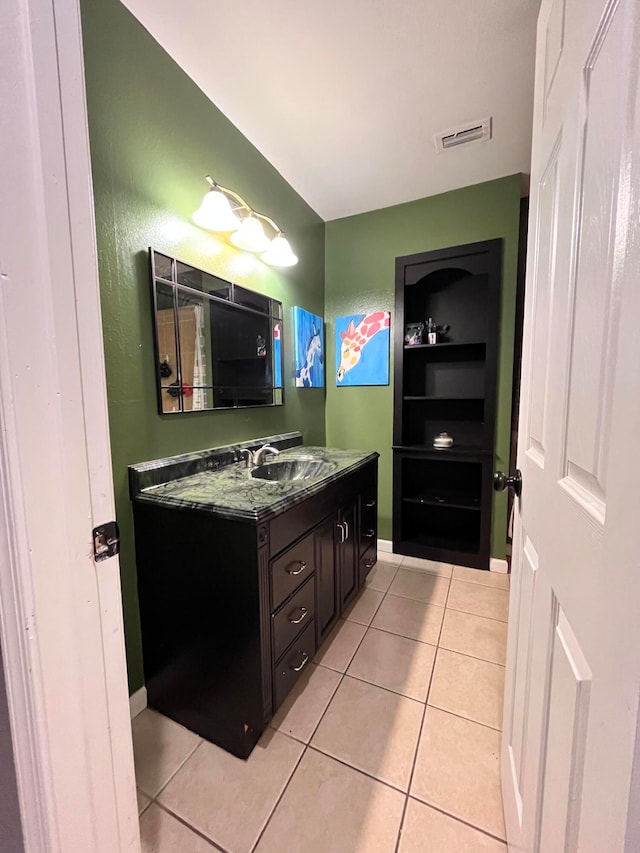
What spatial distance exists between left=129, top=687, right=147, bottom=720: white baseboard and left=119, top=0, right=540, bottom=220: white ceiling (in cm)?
259

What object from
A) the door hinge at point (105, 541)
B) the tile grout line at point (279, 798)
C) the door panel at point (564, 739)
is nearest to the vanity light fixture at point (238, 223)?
the door hinge at point (105, 541)

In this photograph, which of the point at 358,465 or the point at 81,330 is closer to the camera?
the point at 81,330

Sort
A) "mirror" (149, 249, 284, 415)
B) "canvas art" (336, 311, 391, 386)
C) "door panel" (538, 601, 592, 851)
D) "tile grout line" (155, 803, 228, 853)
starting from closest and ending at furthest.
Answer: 1. "door panel" (538, 601, 592, 851)
2. "tile grout line" (155, 803, 228, 853)
3. "mirror" (149, 249, 284, 415)
4. "canvas art" (336, 311, 391, 386)

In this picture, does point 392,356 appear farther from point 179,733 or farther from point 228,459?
point 179,733

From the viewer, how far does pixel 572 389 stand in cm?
54

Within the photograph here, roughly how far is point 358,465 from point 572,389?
131 cm

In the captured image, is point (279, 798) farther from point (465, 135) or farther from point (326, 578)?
point (465, 135)

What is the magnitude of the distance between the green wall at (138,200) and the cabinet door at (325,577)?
71 centimetres

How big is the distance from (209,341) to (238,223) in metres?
0.60

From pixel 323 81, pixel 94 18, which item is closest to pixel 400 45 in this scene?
pixel 323 81

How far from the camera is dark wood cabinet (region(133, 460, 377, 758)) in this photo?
108 cm

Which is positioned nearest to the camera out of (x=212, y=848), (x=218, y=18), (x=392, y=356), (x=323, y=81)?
(x=212, y=848)

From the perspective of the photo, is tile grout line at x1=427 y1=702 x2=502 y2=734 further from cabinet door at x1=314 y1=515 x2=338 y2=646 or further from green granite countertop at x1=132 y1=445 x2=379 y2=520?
green granite countertop at x1=132 y1=445 x2=379 y2=520

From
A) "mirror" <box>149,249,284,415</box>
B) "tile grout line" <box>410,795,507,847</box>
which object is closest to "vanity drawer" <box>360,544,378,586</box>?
"tile grout line" <box>410,795,507,847</box>
